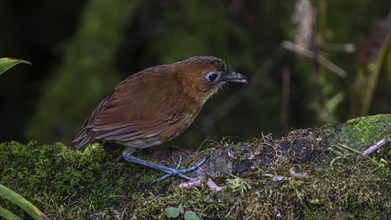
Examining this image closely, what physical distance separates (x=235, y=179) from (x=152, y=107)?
750mm

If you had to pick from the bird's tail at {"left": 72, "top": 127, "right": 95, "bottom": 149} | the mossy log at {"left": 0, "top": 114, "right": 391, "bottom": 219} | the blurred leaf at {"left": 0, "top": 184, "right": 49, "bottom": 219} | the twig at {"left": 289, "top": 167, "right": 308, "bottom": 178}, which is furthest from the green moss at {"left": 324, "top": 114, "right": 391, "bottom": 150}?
the blurred leaf at {"left": 0, "top": 184, "right": 49, "bottom": 219}

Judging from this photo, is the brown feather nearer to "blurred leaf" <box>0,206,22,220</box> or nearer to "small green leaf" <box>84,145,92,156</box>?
"small green leaf" <box>84,145,92,156</box>

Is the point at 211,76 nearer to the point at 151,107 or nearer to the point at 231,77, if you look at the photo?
the point at 231,77

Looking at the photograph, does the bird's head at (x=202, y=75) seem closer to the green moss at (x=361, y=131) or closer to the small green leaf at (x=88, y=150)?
the small green leaf at (x=88, y=150)

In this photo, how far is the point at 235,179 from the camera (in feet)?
10.1

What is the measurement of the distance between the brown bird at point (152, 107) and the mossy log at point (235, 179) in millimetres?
86

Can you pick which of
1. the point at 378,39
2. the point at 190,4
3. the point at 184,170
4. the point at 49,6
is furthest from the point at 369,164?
the point at 49,6

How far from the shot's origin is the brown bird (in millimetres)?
3531

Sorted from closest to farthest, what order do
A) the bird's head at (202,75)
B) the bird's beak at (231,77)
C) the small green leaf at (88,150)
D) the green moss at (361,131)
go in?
the green moss at (361,131)
the small green leaf at (88,150)
the bird's head at (202,75)
the bird's beak at (231,77)

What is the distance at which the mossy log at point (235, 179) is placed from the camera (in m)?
2.91

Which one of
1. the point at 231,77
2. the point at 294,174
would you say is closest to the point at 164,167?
the point at 294,174

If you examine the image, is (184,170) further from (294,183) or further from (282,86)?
(282,86)

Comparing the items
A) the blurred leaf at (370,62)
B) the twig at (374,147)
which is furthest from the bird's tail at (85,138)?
the blurred leaf at (370,62)

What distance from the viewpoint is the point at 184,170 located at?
3.27 m
